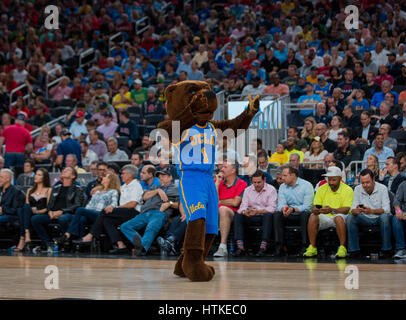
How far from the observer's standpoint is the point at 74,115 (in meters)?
13.5

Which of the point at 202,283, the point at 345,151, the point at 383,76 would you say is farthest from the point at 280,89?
the point at 202,283

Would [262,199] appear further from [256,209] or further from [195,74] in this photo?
[195,74]

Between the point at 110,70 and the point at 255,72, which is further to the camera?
the point at 110,70

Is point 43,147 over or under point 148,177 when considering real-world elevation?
over

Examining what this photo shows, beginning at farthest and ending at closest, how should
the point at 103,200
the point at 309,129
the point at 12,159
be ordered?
1. the point at 12,159
2. the point at 309,129
3. the point at 103,200

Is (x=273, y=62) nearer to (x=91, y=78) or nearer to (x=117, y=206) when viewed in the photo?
(x=91, y=78)

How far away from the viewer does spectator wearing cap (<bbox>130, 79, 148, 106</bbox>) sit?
13672 millimetres

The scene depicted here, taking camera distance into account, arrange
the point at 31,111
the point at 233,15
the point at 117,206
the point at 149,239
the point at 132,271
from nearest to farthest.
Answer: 1. the point at 132,271
2. the point at 149,239
3. the point at 117,206
4. the point at 31,111
5. the point at 233,15

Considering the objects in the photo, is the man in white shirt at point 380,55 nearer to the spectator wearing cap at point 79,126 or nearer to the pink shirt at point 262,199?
the pink shirt at point 262,199

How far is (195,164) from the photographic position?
552 centimetres

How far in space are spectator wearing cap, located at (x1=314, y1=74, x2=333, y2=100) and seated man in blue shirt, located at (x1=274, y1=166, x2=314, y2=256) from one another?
3448 mm

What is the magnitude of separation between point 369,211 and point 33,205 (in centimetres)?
475
